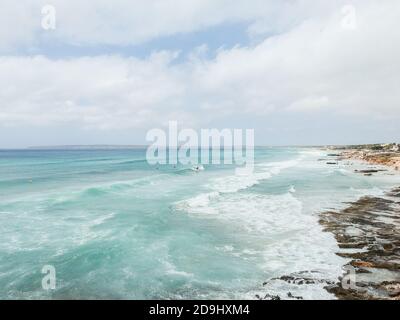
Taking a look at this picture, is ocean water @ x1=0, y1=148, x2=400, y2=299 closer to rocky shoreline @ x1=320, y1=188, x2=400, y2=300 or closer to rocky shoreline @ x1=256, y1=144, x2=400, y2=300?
rocky shoreline @ x1=256, y1=144, x2=400, y2=300

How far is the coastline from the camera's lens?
1230 centimetres

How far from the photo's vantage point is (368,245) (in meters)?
17.3

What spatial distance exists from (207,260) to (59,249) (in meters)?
8.02

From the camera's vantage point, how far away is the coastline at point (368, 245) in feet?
40.3
